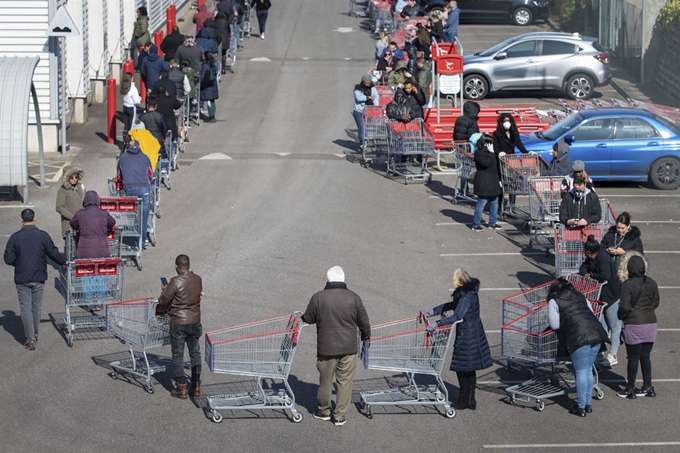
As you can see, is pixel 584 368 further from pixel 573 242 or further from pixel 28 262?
pixel 28 262

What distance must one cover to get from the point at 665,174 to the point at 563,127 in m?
2.18

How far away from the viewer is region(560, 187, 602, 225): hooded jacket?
16281 mm

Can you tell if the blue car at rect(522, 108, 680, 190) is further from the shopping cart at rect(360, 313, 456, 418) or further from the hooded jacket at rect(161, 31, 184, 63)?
the hooded jacket at rect(161, 31, 184, 63)

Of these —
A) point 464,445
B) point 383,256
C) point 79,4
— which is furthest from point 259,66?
point 464,445

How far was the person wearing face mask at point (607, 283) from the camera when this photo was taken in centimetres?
1304

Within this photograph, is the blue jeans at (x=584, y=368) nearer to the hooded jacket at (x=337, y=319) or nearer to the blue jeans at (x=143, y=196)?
the hooded jacket at (x=337, y=319)

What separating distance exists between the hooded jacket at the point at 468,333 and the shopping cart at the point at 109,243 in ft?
17.5

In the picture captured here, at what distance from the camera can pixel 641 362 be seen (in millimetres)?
12273

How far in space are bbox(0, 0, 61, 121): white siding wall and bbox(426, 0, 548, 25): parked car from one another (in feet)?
63.4

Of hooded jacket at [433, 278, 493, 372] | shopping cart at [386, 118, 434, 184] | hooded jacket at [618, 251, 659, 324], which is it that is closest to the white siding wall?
shopping cart at [386, 118, 434, 184]

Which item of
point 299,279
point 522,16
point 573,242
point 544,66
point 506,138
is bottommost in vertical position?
point 299,279

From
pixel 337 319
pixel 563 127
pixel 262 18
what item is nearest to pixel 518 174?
pixel 563 127

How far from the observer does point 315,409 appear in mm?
12031

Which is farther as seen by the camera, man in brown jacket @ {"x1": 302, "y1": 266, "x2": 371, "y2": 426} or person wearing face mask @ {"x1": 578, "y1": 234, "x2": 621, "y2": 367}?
person wearing face mask @ {"x1": 578, "y1": 234, "x2": 621, "y2": 367}
